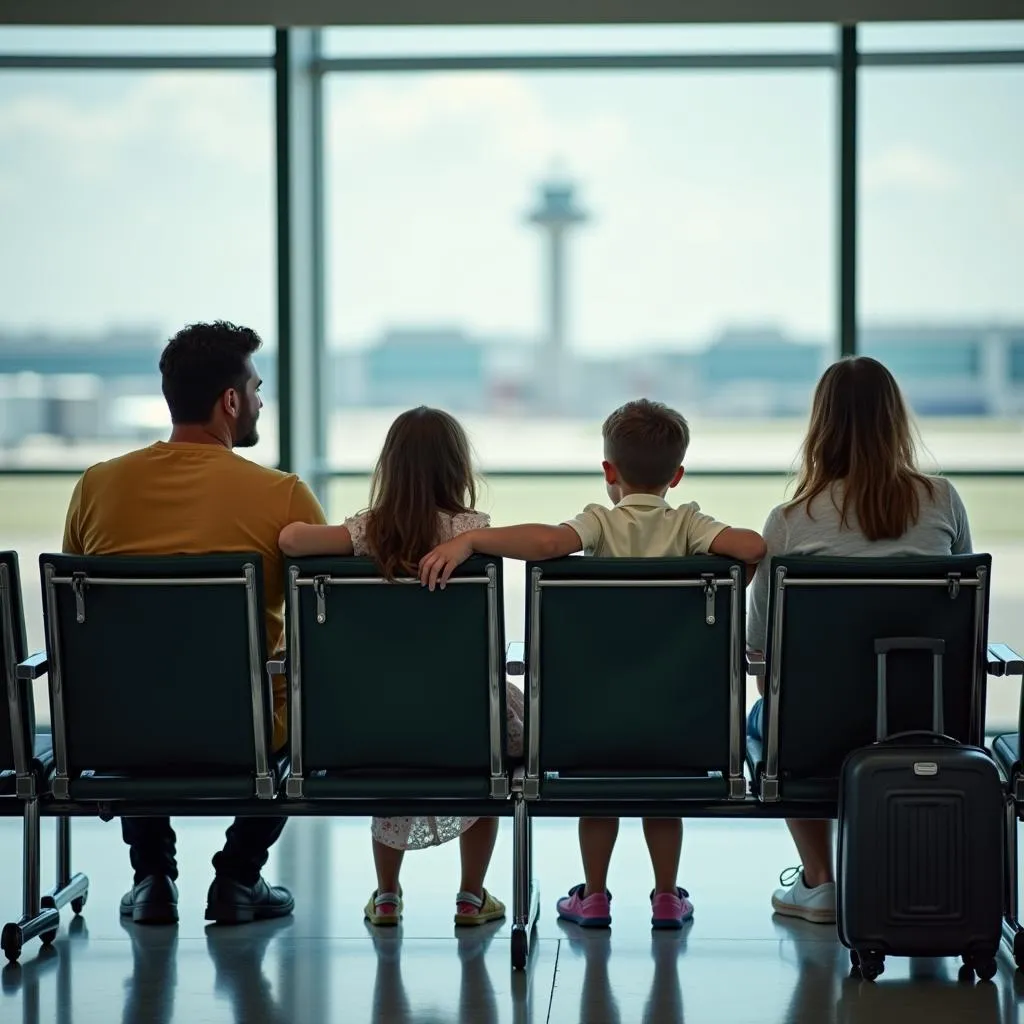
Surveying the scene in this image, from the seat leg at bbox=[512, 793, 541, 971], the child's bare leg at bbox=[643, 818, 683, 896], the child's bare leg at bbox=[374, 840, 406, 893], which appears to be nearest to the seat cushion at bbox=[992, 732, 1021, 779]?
the child's bare leg at bbox=[643, 818, 683, 896]

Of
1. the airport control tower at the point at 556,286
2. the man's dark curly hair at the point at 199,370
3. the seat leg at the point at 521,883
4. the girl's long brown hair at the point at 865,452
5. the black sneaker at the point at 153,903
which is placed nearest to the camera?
the seat leg at the point at 521,883

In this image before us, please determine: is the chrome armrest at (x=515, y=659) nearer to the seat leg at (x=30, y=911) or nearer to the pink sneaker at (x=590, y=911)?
the pink sneaker at (x=590, y=911)

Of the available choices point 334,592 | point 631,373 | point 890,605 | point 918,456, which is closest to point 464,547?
point 334,592

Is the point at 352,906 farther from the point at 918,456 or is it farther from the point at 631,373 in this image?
the point at 631,373

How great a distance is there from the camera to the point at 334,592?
10.2ft

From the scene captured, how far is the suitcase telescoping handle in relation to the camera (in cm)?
300

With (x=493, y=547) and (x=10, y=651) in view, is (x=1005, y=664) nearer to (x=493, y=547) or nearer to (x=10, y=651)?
(x=493, y=547)

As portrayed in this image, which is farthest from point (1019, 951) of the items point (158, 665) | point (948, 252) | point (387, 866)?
point (948, 252)

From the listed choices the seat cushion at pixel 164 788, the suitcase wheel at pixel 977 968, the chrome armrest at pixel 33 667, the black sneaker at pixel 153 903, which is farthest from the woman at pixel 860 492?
the chrome armrest at pixel 33 667

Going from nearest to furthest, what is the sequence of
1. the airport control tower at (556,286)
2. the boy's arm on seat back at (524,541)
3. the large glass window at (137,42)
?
the boy's arm on seat back at (524,541) → the large glass window at (137,42) → the airport control tower at (556,286)

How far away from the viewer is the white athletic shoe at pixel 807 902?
355cm

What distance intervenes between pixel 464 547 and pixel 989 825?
48.2 inches

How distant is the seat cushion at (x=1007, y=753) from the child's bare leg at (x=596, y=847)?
892 millimetres

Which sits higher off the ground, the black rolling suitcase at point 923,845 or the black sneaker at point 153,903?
the black rolling suitcase at point 923,845
